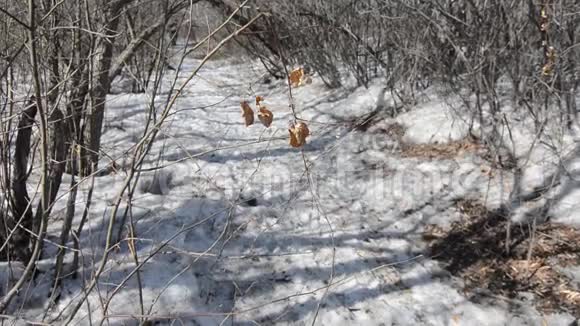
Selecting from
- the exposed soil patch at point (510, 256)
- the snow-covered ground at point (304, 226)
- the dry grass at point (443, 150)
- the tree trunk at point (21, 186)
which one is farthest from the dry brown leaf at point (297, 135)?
the dry grass at point (443, 150)

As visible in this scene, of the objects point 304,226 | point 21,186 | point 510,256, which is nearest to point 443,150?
point 510,256

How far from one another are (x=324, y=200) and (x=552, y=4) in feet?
6.77

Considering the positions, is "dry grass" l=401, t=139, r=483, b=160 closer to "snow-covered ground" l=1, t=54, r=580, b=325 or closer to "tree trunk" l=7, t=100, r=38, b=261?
"snow-covered ground" l=1, t=54, r=580, b=325

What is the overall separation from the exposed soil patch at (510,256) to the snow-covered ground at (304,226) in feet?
0.31

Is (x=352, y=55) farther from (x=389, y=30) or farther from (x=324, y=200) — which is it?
(x=324, y=200)

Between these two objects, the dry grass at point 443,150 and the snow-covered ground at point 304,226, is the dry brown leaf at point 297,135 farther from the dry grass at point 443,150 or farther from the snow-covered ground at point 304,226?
the dry grass at point 443,150

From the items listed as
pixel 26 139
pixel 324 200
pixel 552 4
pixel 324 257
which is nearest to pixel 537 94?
pixel 552 4

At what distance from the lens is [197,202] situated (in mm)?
3482

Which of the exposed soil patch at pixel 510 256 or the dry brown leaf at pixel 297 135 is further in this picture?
the exposed soil patch at pixel 510 256

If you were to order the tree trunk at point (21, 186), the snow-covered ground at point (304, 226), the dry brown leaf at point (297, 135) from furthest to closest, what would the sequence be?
the snow-covered ground at point (304, 226) < the tree trunk at point (21, 186) < the dry brown leaf at point (297, 135)

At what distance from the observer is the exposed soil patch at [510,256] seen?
2.70 meters

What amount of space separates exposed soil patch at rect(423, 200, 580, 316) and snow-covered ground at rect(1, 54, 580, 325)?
0.31 feet

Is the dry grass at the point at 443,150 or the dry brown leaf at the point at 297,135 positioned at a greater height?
the dry brown leaf at the point at 297,135

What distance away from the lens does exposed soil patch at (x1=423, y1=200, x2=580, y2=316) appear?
2701 millimetres
